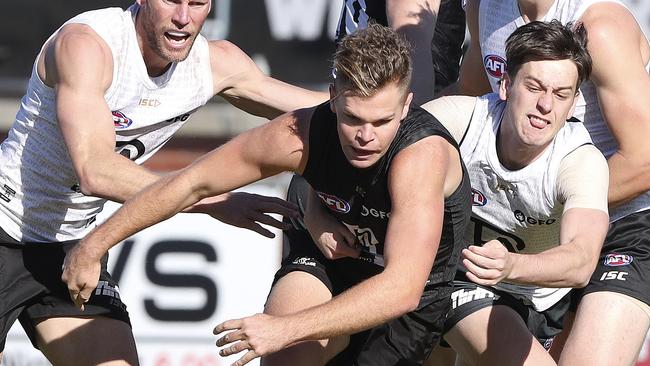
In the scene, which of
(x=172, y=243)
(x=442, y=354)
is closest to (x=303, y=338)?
(x=442, y=354)

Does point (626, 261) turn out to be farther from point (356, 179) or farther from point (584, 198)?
point (356, 179)

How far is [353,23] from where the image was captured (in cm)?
636

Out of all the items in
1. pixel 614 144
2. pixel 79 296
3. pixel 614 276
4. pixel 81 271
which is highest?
pixel 614 144

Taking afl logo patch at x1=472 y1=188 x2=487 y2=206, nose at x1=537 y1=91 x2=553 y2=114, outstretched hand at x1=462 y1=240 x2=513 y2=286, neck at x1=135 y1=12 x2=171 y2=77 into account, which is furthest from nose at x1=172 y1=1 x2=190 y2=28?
outstretched hand at x1=462 y1=240 x2=513 y2=286

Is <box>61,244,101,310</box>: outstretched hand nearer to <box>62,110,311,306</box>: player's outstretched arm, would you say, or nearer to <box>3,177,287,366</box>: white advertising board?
<box>62,110,311,306</box>: player's outstretched arm

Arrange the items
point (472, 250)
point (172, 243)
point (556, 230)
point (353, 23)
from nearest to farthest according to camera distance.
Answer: point (472, 250), point (556, 230), point (353, 23), point (172, 243)

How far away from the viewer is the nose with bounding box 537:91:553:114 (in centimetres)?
504

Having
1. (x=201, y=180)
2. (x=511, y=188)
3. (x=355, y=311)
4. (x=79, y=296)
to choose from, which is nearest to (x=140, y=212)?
(x=201, y=180)

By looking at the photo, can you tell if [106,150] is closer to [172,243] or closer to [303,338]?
[303,338]

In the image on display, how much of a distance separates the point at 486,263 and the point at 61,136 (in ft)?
6.63

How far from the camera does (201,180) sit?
500 cm

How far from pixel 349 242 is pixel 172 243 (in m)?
3.50

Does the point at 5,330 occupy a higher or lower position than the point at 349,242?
lower

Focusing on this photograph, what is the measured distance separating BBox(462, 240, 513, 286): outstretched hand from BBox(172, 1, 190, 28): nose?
1.71 meters
